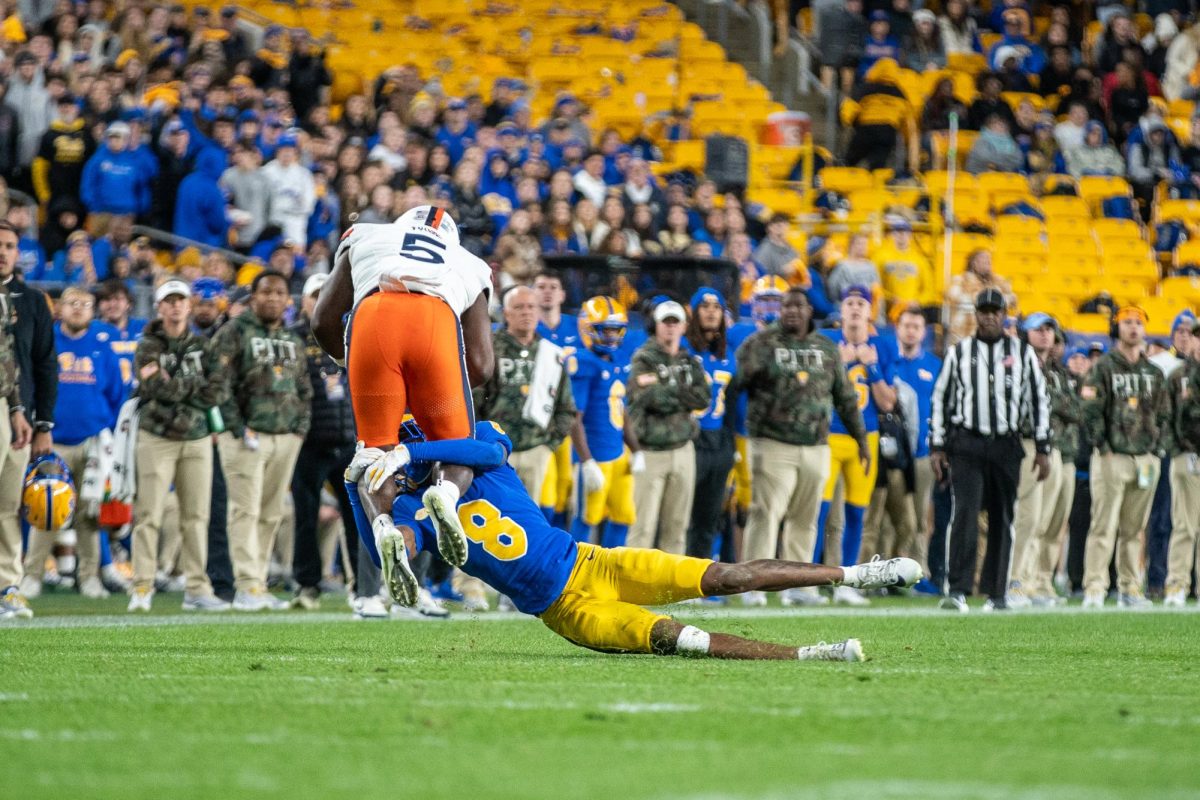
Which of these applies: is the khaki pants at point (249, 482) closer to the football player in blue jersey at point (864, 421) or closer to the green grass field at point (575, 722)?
the green grass field at point (575, 722)

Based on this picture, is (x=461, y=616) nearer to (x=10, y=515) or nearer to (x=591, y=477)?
(x=591, y=477)

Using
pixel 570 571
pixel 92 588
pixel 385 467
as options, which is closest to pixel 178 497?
pixel 92 588

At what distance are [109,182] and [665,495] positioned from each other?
20.1 ft

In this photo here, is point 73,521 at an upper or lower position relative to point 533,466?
lower

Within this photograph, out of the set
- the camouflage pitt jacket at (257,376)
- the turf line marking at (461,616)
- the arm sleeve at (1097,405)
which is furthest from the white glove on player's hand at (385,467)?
the arm sleeve at (1097,405)

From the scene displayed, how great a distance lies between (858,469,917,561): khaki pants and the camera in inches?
622

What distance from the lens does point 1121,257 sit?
22172 millimetres

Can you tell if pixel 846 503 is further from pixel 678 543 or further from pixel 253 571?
pixel 253 571

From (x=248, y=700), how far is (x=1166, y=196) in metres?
19.6

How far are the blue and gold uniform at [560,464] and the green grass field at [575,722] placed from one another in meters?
4.46

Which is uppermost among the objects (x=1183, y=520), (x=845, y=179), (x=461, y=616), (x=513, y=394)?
(x=845, y=179)

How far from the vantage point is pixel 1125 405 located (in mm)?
14531

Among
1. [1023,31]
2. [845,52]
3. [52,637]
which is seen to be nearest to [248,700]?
[52,637]

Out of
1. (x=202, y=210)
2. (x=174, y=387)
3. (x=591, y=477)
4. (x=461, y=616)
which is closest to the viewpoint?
(x=461, y=616)
